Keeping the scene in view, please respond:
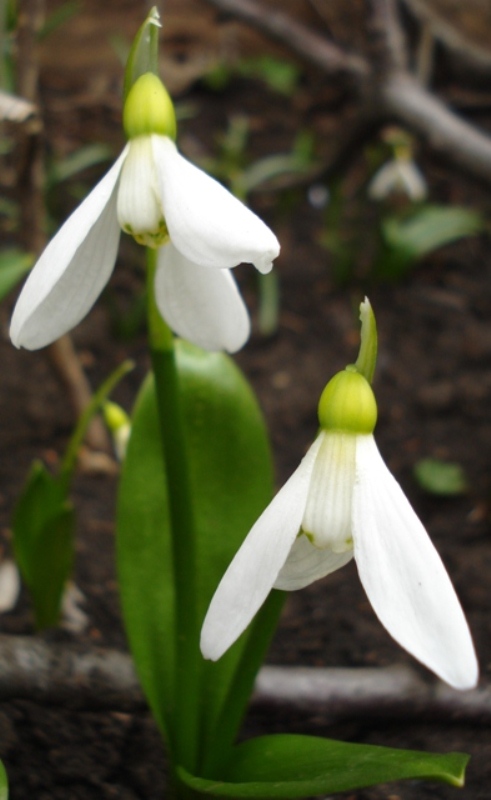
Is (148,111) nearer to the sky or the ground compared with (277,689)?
nearer to the sky

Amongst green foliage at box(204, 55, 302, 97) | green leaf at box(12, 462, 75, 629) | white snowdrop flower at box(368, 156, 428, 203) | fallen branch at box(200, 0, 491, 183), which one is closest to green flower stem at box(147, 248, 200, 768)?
green leaf at box(12, 462, 75, 629)

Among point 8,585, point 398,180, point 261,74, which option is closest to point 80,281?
point 8,585

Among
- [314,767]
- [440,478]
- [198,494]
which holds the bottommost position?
[440,478]

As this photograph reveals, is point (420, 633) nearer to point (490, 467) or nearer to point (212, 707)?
point (212, 707)

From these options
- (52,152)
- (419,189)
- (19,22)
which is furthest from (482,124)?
(19,22)

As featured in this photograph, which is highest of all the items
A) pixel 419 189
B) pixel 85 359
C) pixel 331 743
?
pixel 419 189

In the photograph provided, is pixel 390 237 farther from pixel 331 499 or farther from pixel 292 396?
pixel 331 499
